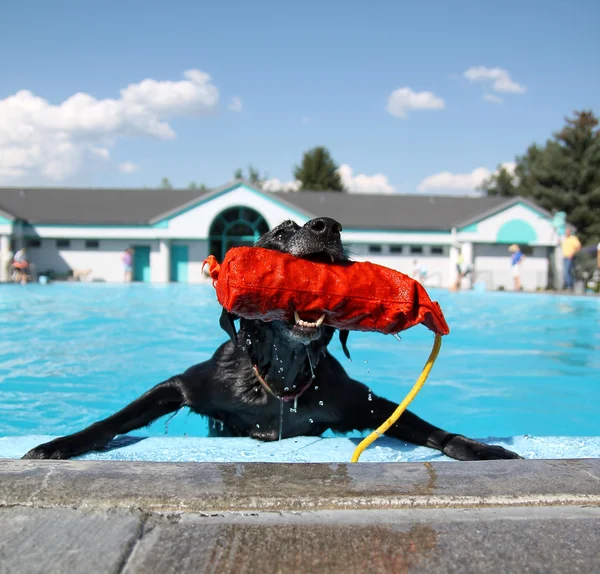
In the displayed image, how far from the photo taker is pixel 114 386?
7.18 metres

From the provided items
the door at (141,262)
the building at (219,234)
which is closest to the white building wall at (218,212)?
the building at (219,234)

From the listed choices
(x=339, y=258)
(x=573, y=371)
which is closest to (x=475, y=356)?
(x=573, y=371)

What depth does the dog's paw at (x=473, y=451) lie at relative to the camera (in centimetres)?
294

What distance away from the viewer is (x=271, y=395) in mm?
3680

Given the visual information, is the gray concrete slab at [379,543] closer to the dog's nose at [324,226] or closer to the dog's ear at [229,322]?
the dog's nose at [324,226]

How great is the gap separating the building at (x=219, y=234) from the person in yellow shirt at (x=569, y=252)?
9.90 metres

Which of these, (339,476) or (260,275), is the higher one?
(260,275)

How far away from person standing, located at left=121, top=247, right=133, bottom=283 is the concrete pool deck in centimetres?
3103

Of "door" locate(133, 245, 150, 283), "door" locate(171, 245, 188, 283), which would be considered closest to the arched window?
"door" locate(171, 245, 188, 283)

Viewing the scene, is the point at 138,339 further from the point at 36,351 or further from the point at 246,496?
the point at 246,496

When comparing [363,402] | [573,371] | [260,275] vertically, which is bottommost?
[573,371]

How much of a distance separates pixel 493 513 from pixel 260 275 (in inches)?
51.2

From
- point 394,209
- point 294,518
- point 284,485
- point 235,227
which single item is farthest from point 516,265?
point 294,518

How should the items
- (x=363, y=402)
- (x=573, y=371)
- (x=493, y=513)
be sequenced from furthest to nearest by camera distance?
(x=573, y=371) → (x=363, y=402) → (x=493, y=513)
